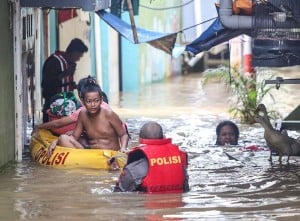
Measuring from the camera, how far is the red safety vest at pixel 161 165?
9000 mm

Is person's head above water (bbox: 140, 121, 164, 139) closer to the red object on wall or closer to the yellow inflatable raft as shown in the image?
the yellow inflatable raft

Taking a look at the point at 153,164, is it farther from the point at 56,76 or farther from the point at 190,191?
the point at 56,76

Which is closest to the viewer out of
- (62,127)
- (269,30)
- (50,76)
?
(269,30)

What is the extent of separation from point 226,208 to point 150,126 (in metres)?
1.05

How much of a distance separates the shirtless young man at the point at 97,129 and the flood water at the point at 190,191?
20.0 inches

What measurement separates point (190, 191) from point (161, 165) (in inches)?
33.3

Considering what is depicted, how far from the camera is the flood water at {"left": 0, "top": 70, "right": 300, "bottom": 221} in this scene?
28.3 ft

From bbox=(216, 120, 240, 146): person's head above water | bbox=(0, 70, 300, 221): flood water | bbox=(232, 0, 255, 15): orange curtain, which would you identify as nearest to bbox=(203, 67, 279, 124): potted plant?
bbox=(0, 70, 300, 221): flood water

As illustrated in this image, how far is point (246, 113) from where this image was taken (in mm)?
17203

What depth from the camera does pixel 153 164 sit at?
8.98 meters

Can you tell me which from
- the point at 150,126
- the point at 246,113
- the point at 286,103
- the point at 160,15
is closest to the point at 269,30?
the point at 150,126

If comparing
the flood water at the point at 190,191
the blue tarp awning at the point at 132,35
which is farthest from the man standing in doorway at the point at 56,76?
the flood water at the point at 190,191

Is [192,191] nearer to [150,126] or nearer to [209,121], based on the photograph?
[150,126]

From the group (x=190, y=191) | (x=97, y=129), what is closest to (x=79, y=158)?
(x=97, y=129)
